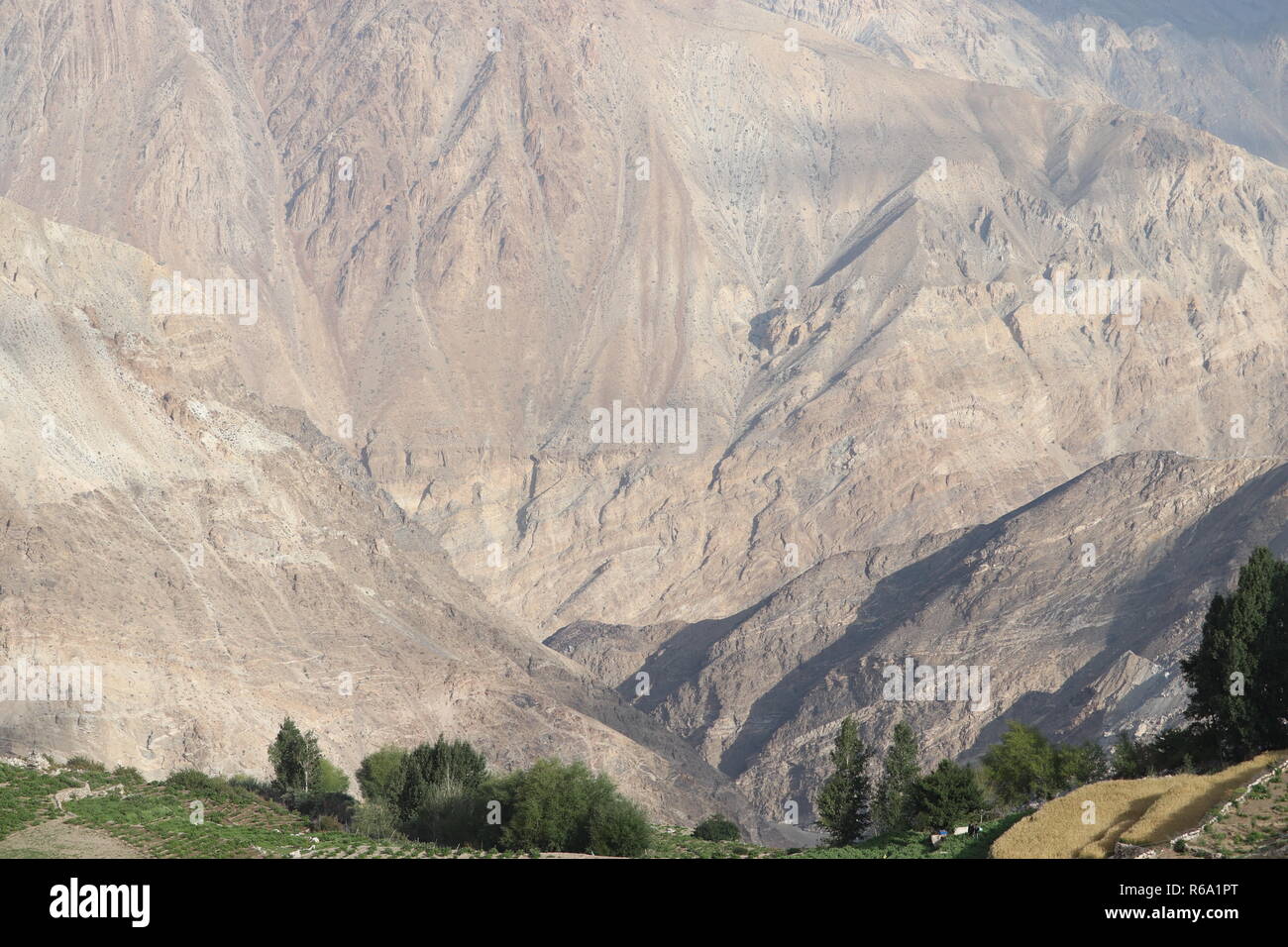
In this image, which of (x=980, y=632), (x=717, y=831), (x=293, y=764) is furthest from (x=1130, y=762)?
(x=980, y=632)

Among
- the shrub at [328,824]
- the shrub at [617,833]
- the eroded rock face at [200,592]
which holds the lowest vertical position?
the shrub at [617,833]

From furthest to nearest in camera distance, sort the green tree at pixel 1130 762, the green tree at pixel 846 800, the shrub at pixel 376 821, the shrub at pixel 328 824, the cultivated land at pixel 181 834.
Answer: the green tree at pixel 846 800 < the green tree at pixel 1130 762 < the shrub at pixel 376 821 < the shrub at pixel 328 824 < the cultivated land at pixel 181 834

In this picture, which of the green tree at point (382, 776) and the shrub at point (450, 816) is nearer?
the shrub at point (450, 816)

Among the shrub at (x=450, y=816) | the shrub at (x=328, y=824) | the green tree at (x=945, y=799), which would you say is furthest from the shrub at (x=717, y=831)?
the shrub at (x=328, y=824)

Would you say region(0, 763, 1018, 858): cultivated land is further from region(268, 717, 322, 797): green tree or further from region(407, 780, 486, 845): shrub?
region(268, 717, 322, 797): green tree

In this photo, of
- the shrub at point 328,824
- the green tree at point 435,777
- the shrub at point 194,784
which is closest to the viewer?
the shrub at point 328,824

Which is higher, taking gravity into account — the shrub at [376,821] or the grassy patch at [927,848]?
the shrub at [376,821]

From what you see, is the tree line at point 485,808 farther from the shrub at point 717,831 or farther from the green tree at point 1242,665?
the green tree at point 1242,665
